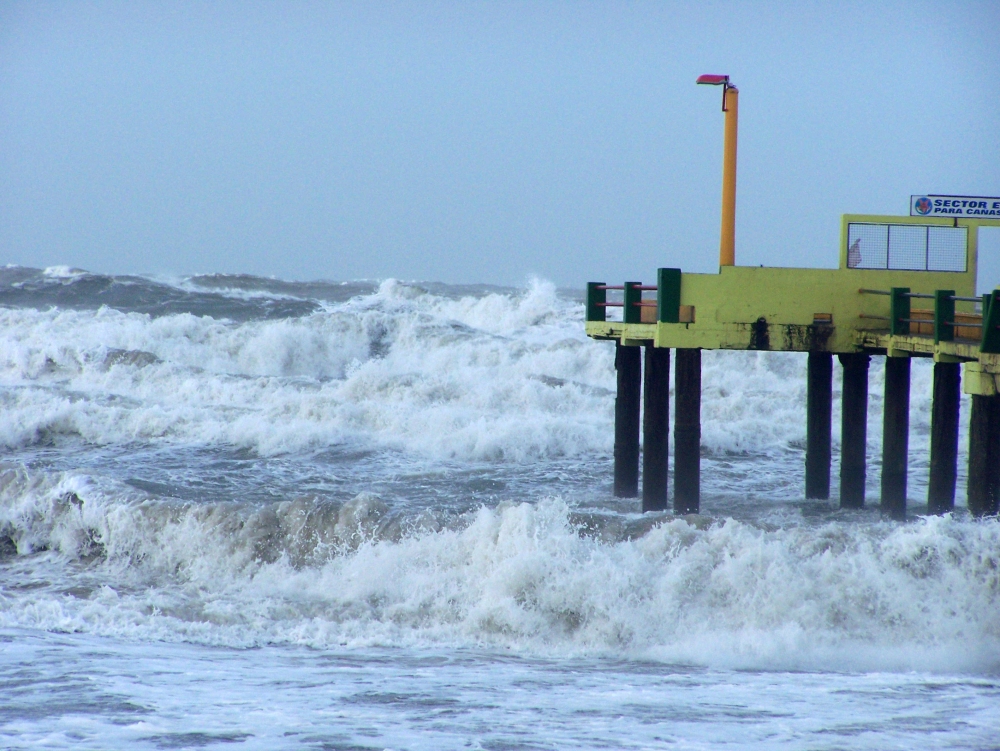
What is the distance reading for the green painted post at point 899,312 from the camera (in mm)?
10711

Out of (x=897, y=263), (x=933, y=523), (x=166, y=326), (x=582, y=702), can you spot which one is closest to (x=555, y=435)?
(x=897, y=263)

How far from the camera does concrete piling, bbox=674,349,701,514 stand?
10.9 meters

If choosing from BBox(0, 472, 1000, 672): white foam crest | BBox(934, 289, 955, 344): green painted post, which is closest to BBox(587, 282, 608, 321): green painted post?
BBox(0, 472, 1000, 672): white foam crest

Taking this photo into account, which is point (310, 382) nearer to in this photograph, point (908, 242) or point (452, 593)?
point (452, 593)

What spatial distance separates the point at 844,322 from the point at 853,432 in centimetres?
159

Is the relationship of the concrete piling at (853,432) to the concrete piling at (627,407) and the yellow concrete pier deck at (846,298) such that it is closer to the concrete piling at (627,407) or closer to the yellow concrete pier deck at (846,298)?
the yellow concrete pier deck at (846,298)

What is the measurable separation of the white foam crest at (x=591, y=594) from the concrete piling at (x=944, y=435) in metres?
0.71

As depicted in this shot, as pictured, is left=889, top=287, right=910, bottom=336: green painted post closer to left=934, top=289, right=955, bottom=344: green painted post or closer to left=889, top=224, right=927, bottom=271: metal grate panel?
left=934, top=289, right=955, bottom=344: green painted post

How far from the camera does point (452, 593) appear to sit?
1008 centimetres

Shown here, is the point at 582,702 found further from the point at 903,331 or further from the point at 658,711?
the point at 903,331

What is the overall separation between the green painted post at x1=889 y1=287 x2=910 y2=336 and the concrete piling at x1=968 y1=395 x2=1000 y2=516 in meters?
1.51

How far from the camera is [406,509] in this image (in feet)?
41.3

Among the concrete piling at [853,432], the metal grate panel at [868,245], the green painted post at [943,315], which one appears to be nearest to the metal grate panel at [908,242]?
the metal grate panel at [868,245]

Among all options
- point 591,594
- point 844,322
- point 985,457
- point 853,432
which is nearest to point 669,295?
point 844,322
